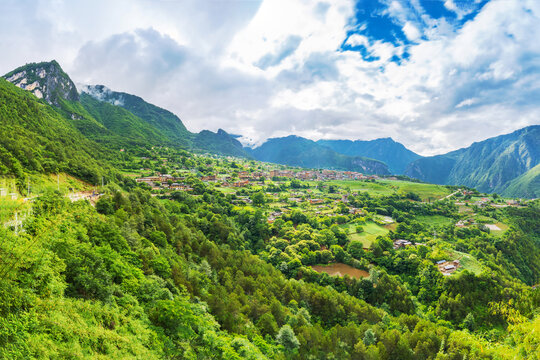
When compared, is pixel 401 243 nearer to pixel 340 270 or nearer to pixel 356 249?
pixel 356 249

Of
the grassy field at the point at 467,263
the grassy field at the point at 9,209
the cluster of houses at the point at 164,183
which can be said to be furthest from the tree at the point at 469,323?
the cluster of houses at the point at 164,183

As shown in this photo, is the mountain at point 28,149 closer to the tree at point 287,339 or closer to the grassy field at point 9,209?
the grassy field at point 9,209

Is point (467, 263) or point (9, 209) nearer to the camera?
point (9, 209)

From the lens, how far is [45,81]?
541 ft

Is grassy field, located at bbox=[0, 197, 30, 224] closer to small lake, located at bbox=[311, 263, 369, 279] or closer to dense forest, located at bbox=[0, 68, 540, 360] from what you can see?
dense forest, located at bbox=[0, 68, 540, 360]

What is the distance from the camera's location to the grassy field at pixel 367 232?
69.3 metres

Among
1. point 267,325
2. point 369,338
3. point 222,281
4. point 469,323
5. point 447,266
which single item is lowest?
point 469,323

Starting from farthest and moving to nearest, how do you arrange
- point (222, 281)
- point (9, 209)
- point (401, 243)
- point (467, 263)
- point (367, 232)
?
point (367, 232) < point (401, 243) < point (467, 263) < point (222, 281) < point (9, 209)

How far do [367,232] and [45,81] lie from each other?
725ft

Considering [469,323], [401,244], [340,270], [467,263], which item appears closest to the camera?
[469,323]

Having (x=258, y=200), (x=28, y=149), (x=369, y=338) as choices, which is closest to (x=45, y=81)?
(x=28, y=149)

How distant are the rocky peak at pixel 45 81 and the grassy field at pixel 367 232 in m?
194

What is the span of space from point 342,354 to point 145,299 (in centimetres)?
2228

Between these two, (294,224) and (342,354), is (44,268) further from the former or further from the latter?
(294,224)
